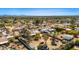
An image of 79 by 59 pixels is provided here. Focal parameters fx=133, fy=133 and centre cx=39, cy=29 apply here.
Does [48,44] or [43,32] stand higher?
[43,32]
